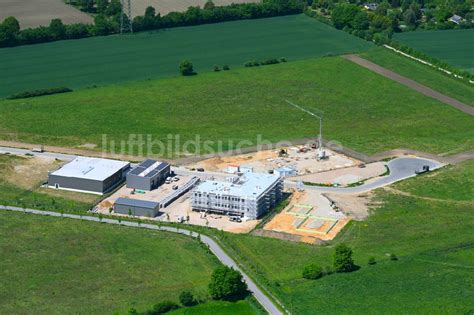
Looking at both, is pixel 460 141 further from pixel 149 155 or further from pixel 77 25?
pixel 77 25

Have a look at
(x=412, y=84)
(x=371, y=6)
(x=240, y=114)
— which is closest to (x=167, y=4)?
(x=371, y=6)

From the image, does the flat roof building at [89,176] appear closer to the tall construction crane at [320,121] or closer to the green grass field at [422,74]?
the tall construction crane at [320,121]

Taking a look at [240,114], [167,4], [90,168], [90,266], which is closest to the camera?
[90,266]

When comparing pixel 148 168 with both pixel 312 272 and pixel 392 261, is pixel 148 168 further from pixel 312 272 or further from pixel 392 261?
pixel 392 261

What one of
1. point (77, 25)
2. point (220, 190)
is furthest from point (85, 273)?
point (77, 25)

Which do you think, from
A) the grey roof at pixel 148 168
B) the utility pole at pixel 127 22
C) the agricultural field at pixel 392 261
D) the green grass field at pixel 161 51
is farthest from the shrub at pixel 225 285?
the utility pole at pixel 127 22
